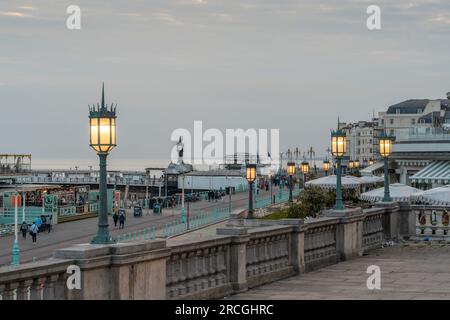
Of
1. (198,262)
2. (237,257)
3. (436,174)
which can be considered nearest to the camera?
(198,262)

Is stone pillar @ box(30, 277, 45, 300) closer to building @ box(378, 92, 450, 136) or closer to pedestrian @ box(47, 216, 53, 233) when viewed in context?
pedestrian @ box(47, 216, 53, 233)

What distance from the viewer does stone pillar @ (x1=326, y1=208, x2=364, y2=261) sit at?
2227 centimetres

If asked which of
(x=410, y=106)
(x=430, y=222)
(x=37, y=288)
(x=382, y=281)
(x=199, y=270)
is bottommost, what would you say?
(x=382, y=281)

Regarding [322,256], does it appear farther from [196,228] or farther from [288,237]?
[196,228]

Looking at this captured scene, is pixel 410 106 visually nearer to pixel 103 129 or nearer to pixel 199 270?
pixel 199 270

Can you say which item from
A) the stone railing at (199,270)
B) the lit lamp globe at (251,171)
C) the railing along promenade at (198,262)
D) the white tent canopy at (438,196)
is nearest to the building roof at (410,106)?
the lit lamp globe at (251,171)

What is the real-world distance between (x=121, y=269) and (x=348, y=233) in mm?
11065

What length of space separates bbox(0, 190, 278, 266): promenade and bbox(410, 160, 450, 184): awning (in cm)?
2106

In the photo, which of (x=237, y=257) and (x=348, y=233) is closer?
(x=237, y=257)

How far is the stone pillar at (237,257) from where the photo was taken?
16266 mm

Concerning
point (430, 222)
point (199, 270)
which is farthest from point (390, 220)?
point (199, 270)

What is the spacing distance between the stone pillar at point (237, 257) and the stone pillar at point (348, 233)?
20.3ft

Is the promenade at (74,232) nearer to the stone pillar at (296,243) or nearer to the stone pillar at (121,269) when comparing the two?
the stone pillar at (296,243)

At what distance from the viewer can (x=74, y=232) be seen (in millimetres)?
69812
